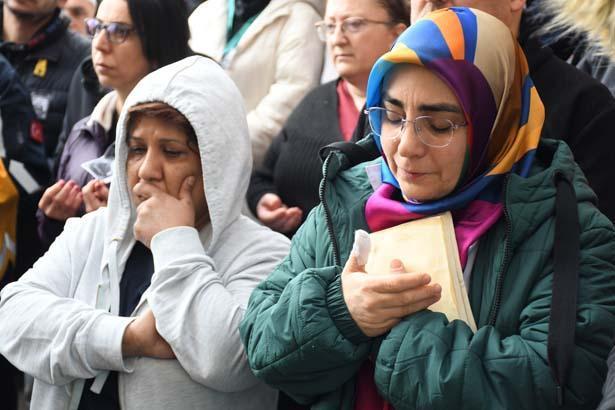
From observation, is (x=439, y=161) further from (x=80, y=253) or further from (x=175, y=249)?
(x=80, y=253)

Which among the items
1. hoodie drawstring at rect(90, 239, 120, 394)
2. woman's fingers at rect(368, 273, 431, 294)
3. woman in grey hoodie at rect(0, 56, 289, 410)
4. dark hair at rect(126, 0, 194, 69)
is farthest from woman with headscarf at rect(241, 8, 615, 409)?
dark hair at rect(126, 0, 194, 69)

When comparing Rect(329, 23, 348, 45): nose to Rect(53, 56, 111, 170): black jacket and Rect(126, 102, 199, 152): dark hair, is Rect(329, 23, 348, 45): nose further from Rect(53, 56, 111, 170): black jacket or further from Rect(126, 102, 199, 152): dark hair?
Rect(53, 56, 111, 170): black jacket

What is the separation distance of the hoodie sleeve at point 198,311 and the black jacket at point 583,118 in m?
1.08

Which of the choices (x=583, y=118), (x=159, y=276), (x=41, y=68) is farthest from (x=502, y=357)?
(x=41, y=68)

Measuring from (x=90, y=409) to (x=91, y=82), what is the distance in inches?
92.3

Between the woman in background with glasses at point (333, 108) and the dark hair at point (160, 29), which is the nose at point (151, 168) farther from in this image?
the dark hair at point (160, 29)

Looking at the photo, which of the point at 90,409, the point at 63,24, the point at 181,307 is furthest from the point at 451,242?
the point at 63,24

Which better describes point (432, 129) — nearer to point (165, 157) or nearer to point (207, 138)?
point (207, 138)

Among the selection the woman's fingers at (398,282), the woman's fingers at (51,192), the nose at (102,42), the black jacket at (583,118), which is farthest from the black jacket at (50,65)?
the woman's fingers at (398,282)

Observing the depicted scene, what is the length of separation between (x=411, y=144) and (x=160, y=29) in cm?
221

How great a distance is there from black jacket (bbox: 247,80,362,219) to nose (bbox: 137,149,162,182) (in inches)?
40.9

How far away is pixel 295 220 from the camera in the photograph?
168 inches

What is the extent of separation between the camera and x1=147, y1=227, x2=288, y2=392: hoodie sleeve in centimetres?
309

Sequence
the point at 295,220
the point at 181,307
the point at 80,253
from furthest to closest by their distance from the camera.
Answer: the point at 295,220 → the point at 80,253 → the point at 181,307
